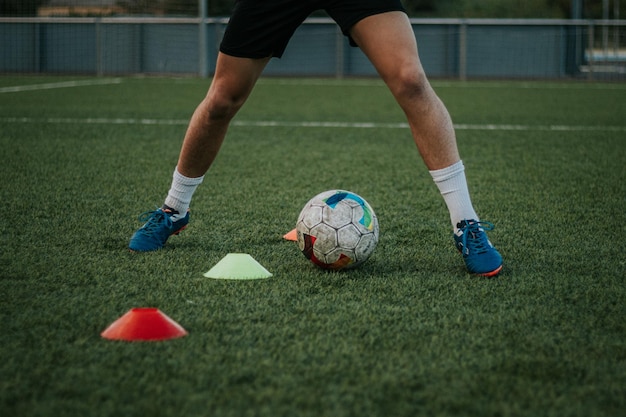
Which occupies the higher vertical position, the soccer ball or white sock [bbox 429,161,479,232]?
white sock [bbox 429,161,479,232]

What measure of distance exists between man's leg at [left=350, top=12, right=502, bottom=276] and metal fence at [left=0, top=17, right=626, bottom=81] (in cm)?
1734

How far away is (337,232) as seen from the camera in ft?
9.96

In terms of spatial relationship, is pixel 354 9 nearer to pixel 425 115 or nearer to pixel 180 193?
pixel 425 115

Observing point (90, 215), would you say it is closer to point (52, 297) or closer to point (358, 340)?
point (52, 297)

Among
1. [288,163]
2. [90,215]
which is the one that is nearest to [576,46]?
[288,163]

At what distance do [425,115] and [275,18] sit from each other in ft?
2.24

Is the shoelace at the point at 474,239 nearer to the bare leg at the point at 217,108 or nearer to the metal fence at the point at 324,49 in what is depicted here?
the bare leg at the point at 217,108

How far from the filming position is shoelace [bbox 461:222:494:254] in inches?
118

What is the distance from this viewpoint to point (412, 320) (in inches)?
96.2

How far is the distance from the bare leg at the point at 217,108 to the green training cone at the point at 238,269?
0.63 m

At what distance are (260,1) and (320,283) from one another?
1117mm

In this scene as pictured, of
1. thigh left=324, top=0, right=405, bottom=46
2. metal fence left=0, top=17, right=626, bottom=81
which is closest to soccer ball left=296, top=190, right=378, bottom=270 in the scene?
thigh left=324, top=0, right=405, bottom=46

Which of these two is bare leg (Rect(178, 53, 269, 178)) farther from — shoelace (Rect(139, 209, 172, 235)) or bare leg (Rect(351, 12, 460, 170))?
bare leg (Rect(351, 12, 460, 170))

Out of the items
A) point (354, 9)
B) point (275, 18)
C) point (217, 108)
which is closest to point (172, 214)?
point (217, 108)
